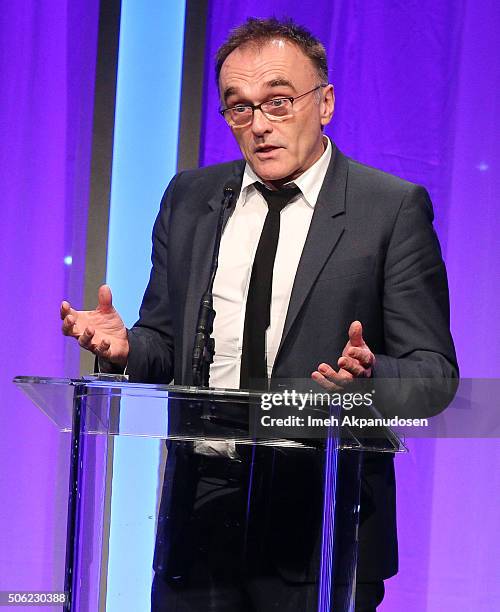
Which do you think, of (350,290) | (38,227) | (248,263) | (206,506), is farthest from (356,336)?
(38,227)

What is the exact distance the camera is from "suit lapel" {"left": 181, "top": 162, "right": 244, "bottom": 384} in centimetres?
180

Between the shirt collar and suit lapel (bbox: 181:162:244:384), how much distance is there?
3 centimetres

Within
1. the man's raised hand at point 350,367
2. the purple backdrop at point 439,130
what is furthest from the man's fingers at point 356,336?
the purple backdrop at point 439,130

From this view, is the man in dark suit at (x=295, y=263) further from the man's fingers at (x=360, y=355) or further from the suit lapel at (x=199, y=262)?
the man's fingers at (x=360, y=355)

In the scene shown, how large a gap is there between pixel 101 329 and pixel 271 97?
0.64 metres

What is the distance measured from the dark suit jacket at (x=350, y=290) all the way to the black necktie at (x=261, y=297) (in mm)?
43

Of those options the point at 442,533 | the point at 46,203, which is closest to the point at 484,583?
the point at 442,533

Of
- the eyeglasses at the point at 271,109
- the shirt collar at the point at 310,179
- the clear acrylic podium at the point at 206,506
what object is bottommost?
the clear acrylic podium at the point at 206,506

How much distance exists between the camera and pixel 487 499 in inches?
98.3

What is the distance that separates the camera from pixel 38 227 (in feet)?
9.76

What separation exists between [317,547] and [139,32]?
84.8 inches

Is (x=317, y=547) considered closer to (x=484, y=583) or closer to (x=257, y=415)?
(x=257, y=415)

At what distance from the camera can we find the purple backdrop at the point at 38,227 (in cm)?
292

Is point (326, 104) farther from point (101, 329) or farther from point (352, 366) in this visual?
point (352, 366)
